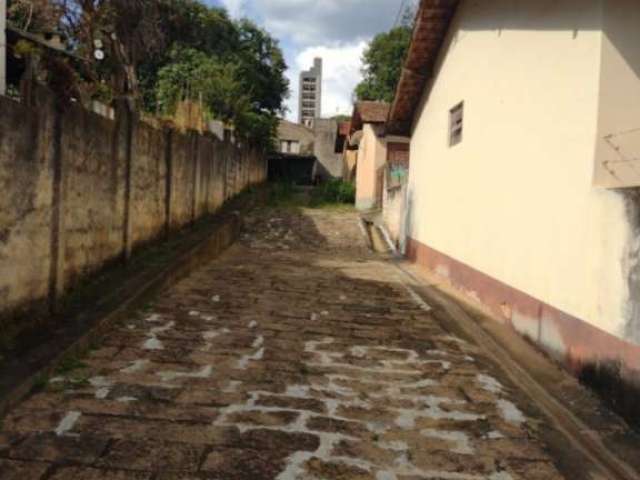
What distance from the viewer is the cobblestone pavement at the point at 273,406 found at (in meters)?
3.21

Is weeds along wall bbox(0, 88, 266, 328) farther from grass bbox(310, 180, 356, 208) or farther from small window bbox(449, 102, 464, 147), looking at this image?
grass bbox(310, 180, 356, 208)

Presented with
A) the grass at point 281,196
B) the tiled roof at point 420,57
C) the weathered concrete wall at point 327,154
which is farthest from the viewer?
the weathered concrete wall at point 327,154

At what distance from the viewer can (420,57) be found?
1099 cm

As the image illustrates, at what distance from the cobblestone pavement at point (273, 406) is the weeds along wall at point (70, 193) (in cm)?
82

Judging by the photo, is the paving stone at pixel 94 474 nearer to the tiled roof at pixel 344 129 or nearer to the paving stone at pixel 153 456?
the paving stone at pixel 153 456

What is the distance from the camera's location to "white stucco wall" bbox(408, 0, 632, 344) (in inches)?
180

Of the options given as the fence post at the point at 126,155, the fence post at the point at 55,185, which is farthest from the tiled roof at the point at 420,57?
the fence post at the point at 55,185

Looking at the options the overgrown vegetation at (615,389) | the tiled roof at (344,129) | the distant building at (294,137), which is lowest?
the overgrown vegetation at (615,389)

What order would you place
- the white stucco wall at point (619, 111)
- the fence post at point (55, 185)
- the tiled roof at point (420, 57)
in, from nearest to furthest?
the white stucco wall at point (619, 111) < the fence post at point (55, 185) < the tiled roof at point (420, 57)

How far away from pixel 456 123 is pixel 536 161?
3.82 meters

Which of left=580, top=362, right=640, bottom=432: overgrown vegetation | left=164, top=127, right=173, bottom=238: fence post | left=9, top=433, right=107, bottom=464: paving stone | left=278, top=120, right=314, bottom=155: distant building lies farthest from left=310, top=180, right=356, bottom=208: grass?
left=278, top=120, right=314, bottom=155: distant building

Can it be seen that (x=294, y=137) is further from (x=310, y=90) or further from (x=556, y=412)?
(x=556, y=412)

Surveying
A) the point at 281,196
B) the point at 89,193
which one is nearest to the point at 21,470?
the point at 89,193

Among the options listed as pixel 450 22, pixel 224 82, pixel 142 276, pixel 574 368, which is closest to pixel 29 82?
pixel 142 276
